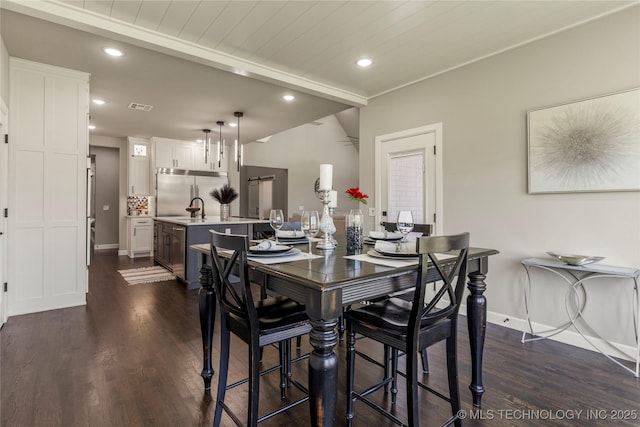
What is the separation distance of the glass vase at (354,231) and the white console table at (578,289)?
1.62 m

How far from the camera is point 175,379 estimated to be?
6.77 ft

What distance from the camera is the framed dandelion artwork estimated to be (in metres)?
2.37

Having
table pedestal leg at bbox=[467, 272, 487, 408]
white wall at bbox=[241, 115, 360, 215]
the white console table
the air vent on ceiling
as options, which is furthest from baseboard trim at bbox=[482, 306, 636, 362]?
white wall at bbox=[241, 115, 360, 215]

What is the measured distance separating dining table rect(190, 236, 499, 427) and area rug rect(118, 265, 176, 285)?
3.44 m

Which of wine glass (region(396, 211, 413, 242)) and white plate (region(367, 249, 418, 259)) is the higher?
wine glass (region(396, 211, 413, 242))

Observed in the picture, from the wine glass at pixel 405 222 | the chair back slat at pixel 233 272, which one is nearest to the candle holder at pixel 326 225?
the wine glass at pixel 405 222

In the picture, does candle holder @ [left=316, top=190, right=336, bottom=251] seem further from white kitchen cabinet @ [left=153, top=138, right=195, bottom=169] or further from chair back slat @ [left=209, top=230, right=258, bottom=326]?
white kitchen cabinet @ [left=153, top=138, right=195, bottom=169]

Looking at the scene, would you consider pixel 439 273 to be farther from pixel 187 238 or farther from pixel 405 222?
pixel 187 238

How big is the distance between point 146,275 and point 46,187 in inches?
84.0

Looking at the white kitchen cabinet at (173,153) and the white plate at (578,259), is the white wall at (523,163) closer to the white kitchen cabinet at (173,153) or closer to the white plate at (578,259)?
the white plate at (578,259)

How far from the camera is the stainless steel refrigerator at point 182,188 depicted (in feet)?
23.2

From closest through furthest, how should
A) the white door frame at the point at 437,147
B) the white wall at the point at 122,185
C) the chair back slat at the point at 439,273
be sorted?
the chair back slat at the point at 439,273 < the white door frame at the point at 437,147 < the white wall at the point at 122,185

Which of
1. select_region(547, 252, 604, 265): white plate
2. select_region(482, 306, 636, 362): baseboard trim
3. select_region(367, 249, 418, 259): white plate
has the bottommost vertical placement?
select_region(482, 306, 636, 362): baseboard trim

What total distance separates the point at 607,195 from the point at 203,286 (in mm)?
2963
